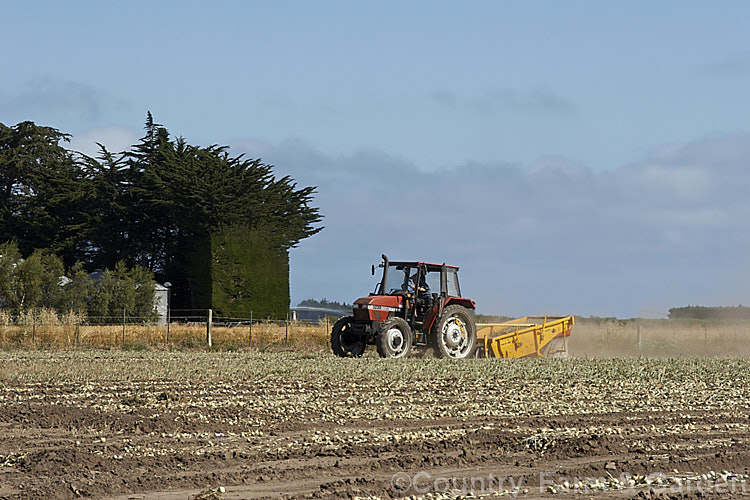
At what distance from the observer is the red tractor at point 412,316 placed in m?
19.4

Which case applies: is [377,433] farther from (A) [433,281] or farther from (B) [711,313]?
(B) [711,313]

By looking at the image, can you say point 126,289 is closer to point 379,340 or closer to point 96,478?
point 379,340

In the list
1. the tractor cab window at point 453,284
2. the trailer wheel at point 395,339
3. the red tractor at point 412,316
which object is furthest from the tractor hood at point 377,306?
the tractor cab window at point 453,284

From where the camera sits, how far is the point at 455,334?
65.0 ft

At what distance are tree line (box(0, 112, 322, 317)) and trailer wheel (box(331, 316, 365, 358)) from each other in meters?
21.7

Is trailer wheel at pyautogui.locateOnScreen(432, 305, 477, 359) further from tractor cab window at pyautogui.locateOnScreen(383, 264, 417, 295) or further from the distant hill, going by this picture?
the distant hill

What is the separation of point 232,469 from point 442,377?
780cm

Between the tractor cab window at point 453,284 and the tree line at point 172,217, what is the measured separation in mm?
22617

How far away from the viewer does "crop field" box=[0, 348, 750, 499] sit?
6820mm

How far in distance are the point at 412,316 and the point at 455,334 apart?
1017 mm

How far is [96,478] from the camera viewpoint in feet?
23.2

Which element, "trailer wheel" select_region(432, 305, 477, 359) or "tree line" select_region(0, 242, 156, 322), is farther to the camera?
"tree line" select_region(0, 242, 156, 322)

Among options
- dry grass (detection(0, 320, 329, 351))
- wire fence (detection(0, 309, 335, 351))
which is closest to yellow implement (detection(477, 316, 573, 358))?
dry grass (detection(0, 320, 329, 351))

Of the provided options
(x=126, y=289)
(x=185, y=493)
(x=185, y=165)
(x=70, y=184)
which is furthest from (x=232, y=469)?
(x=70, y=184)
